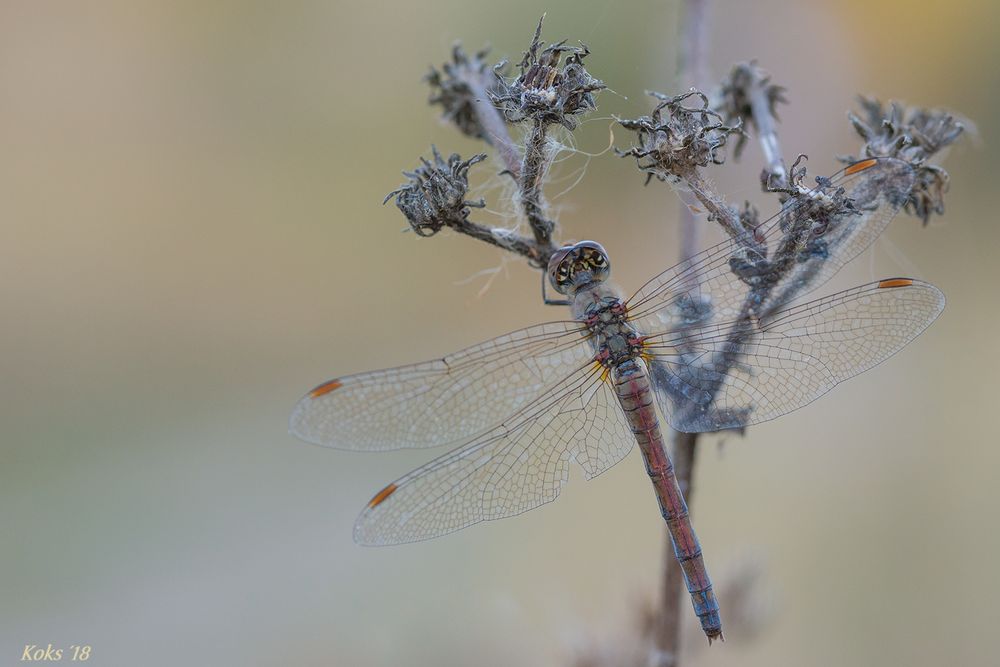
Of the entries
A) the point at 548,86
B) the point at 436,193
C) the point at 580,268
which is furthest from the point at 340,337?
the point at 548,86

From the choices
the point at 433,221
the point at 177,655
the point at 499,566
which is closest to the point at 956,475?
the point at 499,566

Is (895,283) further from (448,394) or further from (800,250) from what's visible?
(448,394)

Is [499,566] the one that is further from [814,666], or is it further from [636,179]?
[636,179]

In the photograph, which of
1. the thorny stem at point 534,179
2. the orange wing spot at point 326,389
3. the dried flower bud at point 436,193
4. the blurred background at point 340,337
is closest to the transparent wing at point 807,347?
the thorny stem at point 534,179

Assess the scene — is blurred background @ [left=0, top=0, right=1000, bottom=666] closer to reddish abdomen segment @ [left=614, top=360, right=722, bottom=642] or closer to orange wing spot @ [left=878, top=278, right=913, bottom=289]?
reddish abdomen segment @ [left=614, top=360, right=722, bottom=642]

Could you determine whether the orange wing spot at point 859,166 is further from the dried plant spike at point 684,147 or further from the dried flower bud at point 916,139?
the dried plant spike at point 684,147
